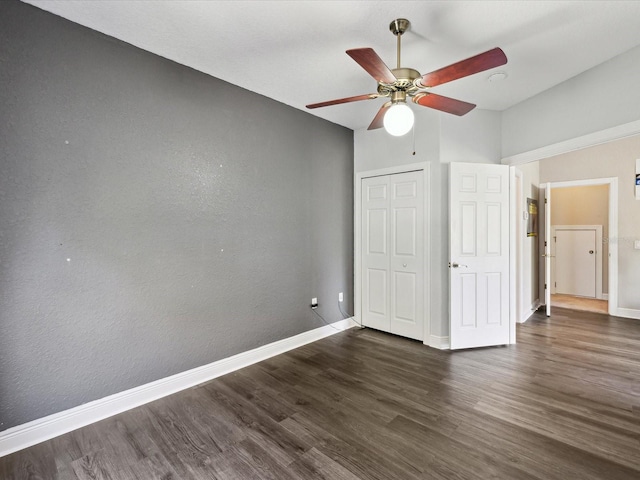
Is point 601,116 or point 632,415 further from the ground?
point 601,116

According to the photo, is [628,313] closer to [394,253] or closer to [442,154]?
[394,253]

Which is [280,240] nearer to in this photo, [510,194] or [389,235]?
[389,235]

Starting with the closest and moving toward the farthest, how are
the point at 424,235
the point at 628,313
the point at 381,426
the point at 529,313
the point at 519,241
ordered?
the point at 381,426, the point at 424,235, the point at 519,241, the point at 628,313, the point at 529,313

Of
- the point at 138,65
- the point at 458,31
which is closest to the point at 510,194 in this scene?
the point at 458,31

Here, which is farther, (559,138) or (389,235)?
(389,235)

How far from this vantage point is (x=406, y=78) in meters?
1.88

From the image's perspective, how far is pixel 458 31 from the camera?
6.86ft

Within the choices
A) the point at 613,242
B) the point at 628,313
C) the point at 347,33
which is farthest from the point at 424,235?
the point at 628,313

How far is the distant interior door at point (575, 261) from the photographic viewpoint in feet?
18.0

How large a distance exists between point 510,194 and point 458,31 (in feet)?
6.62

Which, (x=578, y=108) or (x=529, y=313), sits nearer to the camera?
(x=578, y=108)

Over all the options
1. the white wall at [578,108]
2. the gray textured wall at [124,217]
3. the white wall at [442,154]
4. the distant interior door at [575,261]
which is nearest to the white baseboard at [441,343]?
the white wall at [442,154]

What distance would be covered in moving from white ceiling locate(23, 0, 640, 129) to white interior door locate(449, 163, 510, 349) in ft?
3.30

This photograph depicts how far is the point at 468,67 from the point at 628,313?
5.20 meters
